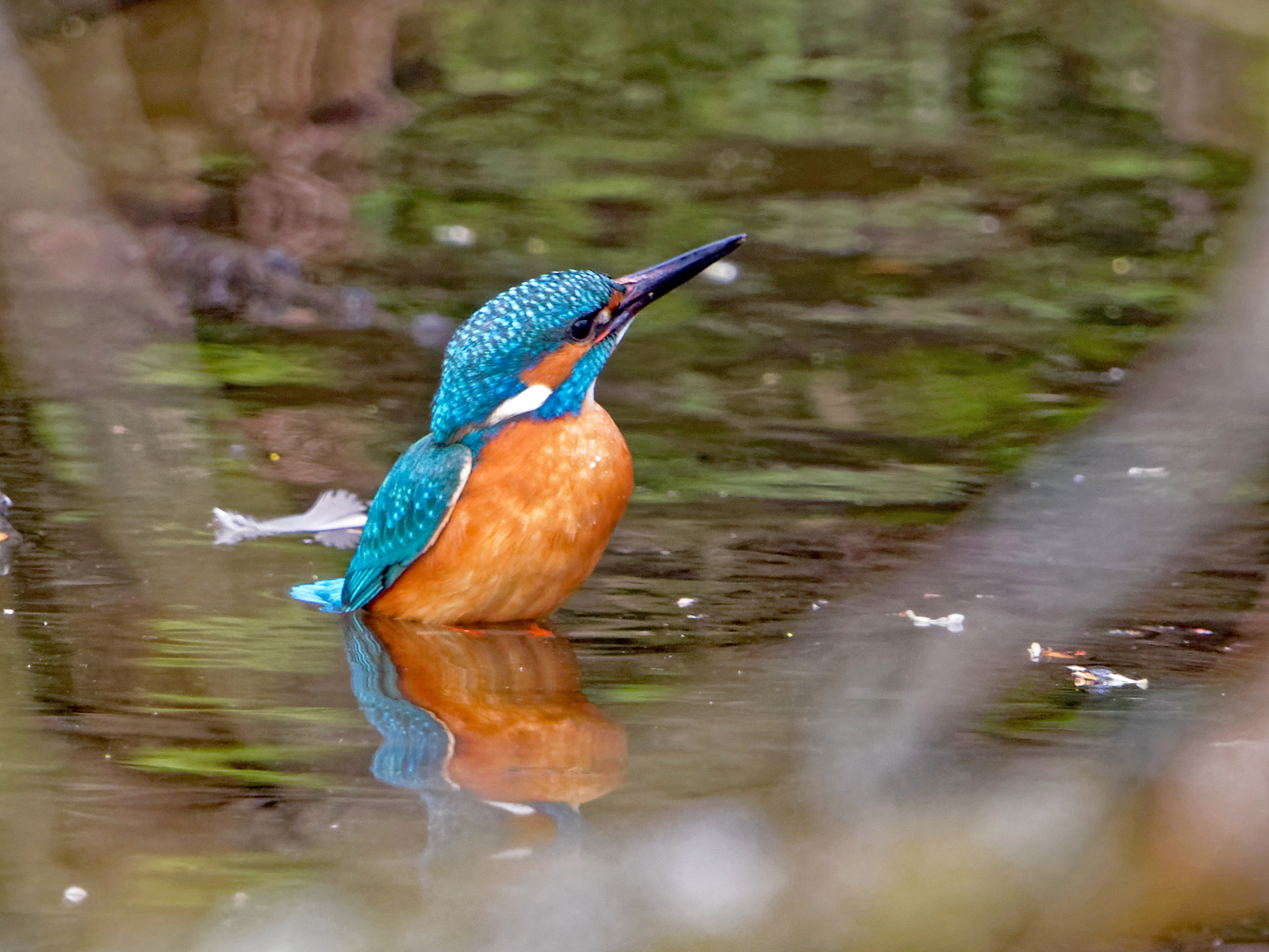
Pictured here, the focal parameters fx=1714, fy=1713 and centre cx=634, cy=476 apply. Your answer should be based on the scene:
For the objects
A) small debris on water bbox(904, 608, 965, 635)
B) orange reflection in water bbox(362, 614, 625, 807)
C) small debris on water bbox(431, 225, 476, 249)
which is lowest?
orange reflection in water bbox(362, 614, 625, 807)

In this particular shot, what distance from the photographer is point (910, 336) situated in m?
5.51

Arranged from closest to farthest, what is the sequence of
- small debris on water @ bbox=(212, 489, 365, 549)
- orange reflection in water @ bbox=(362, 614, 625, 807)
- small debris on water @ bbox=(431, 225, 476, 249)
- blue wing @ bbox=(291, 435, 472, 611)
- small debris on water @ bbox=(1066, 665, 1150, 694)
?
orange reflection in water @ bbox=(362, 614, 625, 807)
small debris on water @ bbox=(1066, 665, 1150, 694)
blue wing @ bbox=(291, 435, 472, 611)
small debris on water @ bbox=(212, 489, 365, 549)
small debris on water @ bbox=(431, 225, 476, 249)

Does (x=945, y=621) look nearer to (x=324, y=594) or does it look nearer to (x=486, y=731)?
(x=486, y=731)

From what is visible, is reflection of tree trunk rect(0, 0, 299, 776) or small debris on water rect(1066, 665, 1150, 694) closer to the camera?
small debris on water rect(1066, 665, 1150, 694)

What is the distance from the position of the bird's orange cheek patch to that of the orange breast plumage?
8 centimetres

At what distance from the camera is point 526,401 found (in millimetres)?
3238

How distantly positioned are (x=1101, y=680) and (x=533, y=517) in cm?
107

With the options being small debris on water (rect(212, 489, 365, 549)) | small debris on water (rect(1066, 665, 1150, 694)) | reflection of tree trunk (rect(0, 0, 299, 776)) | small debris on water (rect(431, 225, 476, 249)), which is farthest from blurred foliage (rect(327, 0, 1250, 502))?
small debris on water (rect(1066, 665, 1150, 694))

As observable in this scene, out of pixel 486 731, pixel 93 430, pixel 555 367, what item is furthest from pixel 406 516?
pixel 93 430

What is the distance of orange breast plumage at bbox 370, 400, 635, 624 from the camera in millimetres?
3145

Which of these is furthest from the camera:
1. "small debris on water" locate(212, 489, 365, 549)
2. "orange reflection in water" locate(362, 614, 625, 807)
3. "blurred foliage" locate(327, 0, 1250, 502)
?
"blurred foliage" locate(327, 0, 1250, 502)

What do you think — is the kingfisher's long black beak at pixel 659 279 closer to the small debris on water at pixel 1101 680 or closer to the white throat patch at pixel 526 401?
the white throat patch at pixel 526 401

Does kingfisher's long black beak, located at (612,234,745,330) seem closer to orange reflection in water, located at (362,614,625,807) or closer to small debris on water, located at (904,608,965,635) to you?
orange reflection in water, located at (362,614,625,807)

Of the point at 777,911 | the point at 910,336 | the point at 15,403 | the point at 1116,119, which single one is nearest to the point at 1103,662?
the point at 777,911
